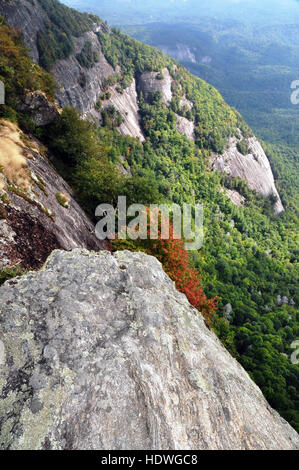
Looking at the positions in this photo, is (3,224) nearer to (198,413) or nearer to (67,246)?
(67,246)

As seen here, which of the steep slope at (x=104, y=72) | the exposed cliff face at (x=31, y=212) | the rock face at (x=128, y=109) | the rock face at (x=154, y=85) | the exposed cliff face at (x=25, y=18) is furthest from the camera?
the rock face at (x=154, y=85)

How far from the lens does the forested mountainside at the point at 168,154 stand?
28688 millimetres

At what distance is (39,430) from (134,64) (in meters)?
115

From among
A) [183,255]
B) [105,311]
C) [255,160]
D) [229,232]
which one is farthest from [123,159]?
[255,160]

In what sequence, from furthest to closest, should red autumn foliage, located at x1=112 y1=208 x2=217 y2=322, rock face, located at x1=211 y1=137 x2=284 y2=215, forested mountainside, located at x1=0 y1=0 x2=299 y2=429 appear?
rock face, located at x1=211 y1=137 x2=284 y2=215 < forested mountainside, located at x1=0 y1=0 x2=299 y2=429 < red autumn foliage, located at x1=112 y1=208 x2=217 y2=322

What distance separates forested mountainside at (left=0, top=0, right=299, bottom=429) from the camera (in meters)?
28.7

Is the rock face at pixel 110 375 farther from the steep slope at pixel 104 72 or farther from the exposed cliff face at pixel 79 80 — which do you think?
the steep slope at pixel 104 72

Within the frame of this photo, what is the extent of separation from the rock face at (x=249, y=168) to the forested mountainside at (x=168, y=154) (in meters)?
0.52

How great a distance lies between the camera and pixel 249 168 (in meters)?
111

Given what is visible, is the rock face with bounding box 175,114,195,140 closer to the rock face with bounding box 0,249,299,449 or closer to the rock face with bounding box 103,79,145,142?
the rock face with bounding box 103,79,145,142

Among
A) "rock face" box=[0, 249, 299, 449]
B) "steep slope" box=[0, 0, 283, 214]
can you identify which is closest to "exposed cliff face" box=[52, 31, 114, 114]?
"steep slope" box=[0, 0, 283, 214]

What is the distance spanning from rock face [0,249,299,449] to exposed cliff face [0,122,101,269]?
1892 mm

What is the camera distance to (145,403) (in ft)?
26.0

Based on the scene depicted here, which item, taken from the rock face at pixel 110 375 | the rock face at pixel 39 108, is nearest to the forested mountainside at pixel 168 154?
the rock face at pixel 39 108
